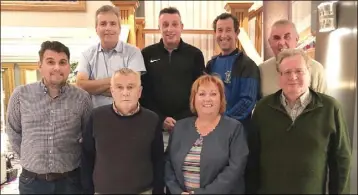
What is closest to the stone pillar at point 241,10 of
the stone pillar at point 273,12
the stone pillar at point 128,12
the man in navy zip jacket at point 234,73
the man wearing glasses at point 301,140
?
the stone pillar at point 273,12

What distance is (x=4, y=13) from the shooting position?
5.92 m

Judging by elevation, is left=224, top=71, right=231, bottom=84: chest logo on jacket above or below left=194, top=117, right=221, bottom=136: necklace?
above

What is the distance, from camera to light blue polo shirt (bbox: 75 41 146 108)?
2160mm

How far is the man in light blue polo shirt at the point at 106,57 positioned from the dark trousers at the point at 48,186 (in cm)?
47

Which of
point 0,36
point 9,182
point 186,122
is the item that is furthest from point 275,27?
point 0,36

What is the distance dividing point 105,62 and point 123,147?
0.65 m

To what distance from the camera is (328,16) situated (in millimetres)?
2125

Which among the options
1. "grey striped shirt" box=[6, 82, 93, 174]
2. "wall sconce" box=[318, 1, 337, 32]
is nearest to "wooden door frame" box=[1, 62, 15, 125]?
"grey striped shirt" box=[6, 82, 93, 174]

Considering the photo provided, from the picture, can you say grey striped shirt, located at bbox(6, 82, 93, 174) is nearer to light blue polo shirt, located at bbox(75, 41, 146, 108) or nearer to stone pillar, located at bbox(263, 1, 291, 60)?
light blue polo shirt, located at bbox(75, 41, 146, 108)

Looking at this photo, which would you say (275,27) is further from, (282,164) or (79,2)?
(79,2)

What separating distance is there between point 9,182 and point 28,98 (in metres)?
1.77

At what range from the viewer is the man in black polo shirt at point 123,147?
1720 mm

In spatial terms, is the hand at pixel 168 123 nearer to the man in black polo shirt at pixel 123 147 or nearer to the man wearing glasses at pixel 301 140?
the man in black polo shirt at pixel 123 147

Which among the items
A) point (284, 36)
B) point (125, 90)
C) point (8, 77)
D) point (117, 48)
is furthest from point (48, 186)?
point (8, 77)
